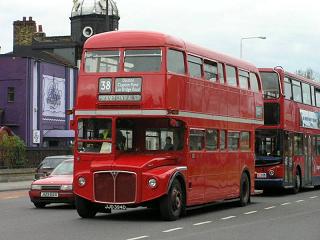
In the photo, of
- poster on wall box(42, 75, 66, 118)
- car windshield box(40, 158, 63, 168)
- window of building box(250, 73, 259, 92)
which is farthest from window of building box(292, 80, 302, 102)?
poster on wall box(42, 75, 66, 118)

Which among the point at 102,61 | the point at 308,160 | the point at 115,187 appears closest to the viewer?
the point at 115,187

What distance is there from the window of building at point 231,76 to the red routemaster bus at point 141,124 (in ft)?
5.79

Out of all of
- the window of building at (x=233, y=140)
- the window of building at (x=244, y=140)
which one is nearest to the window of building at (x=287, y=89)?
the window of building at (x=244, y=140)

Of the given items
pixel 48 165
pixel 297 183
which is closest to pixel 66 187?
pixel 48 165

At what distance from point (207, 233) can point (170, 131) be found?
12.2ft

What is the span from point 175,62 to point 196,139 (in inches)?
82.8

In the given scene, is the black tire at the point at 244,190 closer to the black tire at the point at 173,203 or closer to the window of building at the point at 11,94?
the black tire at the point at 173,203

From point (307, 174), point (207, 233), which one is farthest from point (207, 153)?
point (307, 174)

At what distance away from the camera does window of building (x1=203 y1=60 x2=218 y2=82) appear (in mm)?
18000

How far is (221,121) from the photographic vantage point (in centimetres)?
1883

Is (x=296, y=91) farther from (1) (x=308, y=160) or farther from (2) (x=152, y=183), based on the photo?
(2) (x=152, y=183)

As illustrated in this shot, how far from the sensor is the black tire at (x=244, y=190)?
20.8 m

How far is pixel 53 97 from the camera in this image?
53656 millimetres

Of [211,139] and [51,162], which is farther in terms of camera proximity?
[51,162]
